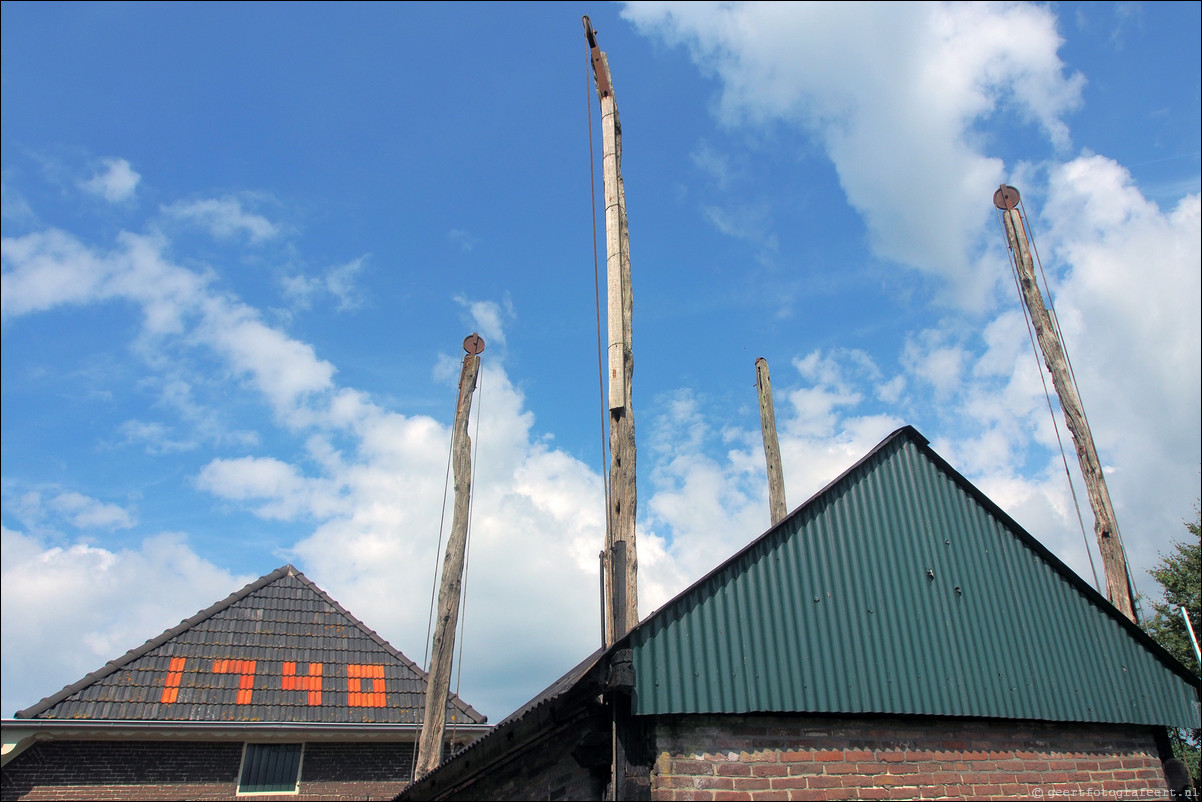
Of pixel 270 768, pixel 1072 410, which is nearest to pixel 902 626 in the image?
pixel 1072 410

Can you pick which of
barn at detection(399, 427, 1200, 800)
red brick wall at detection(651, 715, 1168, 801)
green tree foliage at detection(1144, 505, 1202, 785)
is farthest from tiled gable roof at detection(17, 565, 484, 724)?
green tree foliage at detection(1144, 505, 1202, 785)

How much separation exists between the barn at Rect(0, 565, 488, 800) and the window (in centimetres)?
2

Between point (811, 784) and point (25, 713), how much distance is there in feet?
37.9

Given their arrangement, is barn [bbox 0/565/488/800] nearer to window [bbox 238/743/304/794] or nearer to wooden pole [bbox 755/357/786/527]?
window [bbox 238/743/304/794]

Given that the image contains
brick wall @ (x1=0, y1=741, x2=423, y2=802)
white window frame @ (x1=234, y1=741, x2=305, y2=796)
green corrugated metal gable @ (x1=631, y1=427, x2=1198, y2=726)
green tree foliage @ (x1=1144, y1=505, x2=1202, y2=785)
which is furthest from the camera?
green tree foliage @ (x1=1144, y1=505, x2=1202, y2=785)

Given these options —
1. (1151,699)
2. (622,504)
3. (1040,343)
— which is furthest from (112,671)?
(1040,343)

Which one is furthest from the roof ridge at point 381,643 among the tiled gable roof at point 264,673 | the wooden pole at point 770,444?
the wooden pole at point 770,444

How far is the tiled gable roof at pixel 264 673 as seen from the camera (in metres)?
12.1

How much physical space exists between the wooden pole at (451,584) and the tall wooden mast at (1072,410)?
8633 millimetres

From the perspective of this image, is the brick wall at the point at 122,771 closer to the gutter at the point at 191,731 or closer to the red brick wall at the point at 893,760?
the gutter at the point at 191,731

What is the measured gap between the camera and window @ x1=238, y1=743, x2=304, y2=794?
39.8ft

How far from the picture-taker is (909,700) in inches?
269

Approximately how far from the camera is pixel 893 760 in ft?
21.5

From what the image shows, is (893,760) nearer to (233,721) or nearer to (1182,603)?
(233,721)
